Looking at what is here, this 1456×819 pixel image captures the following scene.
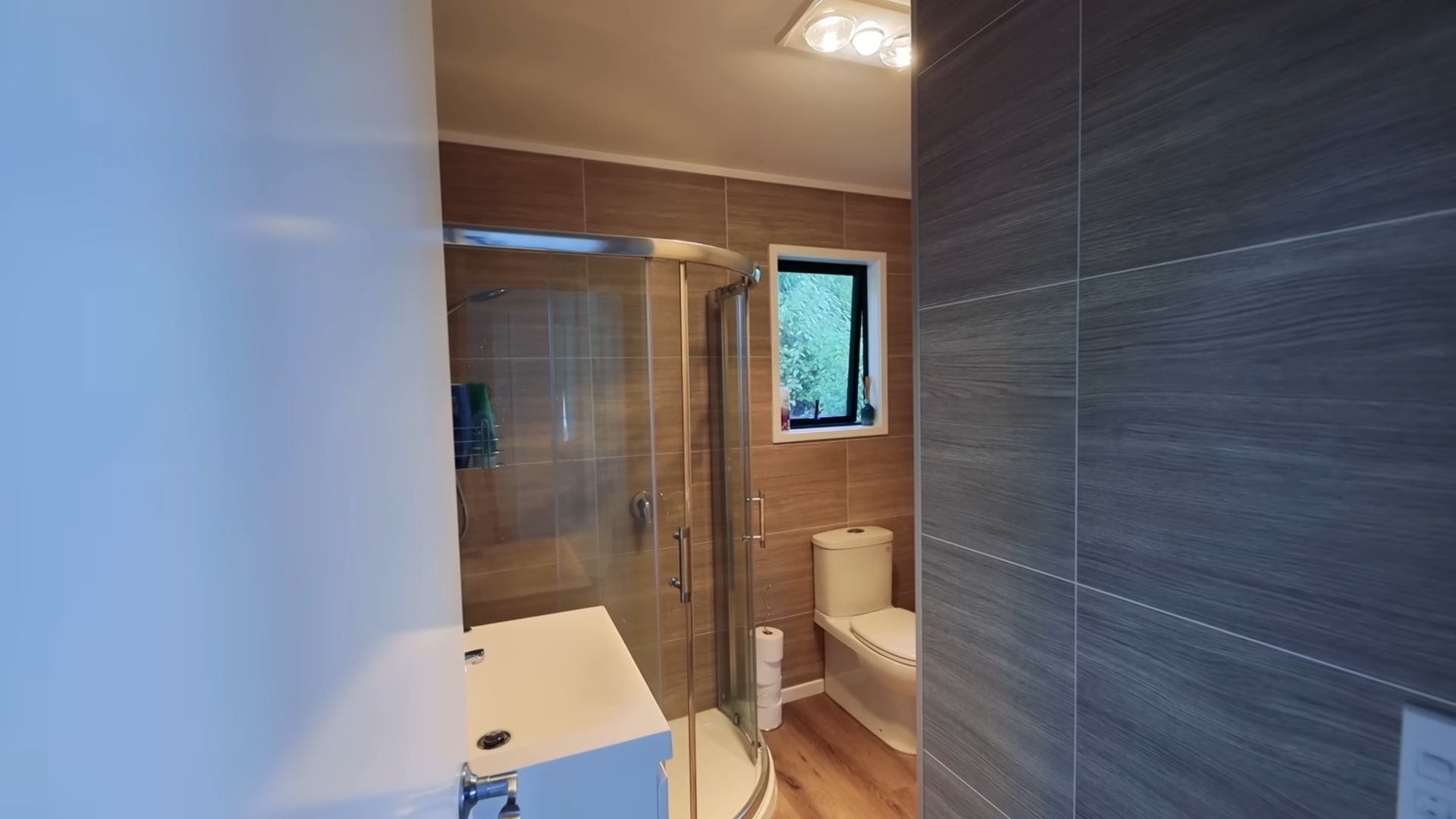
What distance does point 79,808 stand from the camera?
177 mm

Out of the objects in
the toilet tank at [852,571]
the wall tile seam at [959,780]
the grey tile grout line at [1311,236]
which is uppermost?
the grey tile grout line at [1311,236]

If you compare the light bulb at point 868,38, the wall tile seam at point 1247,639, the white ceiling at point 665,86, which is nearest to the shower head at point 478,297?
the white ceiling at point 665,86

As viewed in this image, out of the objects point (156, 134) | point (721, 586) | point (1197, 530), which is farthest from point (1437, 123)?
point (721, 586)

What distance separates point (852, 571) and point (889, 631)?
30 cm

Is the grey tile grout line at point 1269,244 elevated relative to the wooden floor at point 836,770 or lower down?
elevated

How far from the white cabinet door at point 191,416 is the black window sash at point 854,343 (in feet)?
8.08

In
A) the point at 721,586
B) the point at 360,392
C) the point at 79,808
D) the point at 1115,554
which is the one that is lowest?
the point at 721,586

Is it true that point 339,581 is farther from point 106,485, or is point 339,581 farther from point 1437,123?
point 1437,123

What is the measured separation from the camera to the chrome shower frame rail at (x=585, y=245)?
1.59 m

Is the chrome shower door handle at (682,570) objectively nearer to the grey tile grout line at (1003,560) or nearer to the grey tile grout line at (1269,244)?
the grey tile grout line at (1003,560)

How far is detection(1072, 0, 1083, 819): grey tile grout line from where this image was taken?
0.75 meters

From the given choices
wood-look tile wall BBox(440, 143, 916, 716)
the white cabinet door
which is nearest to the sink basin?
wood-look tile wall BBox(440, 143, 916, 716)

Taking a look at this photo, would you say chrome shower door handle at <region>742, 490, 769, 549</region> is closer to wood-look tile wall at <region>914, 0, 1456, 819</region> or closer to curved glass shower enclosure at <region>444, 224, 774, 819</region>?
curved glass shower enclosure at <region>444, 224, 774, 819</region>

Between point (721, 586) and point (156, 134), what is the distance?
2288mm
